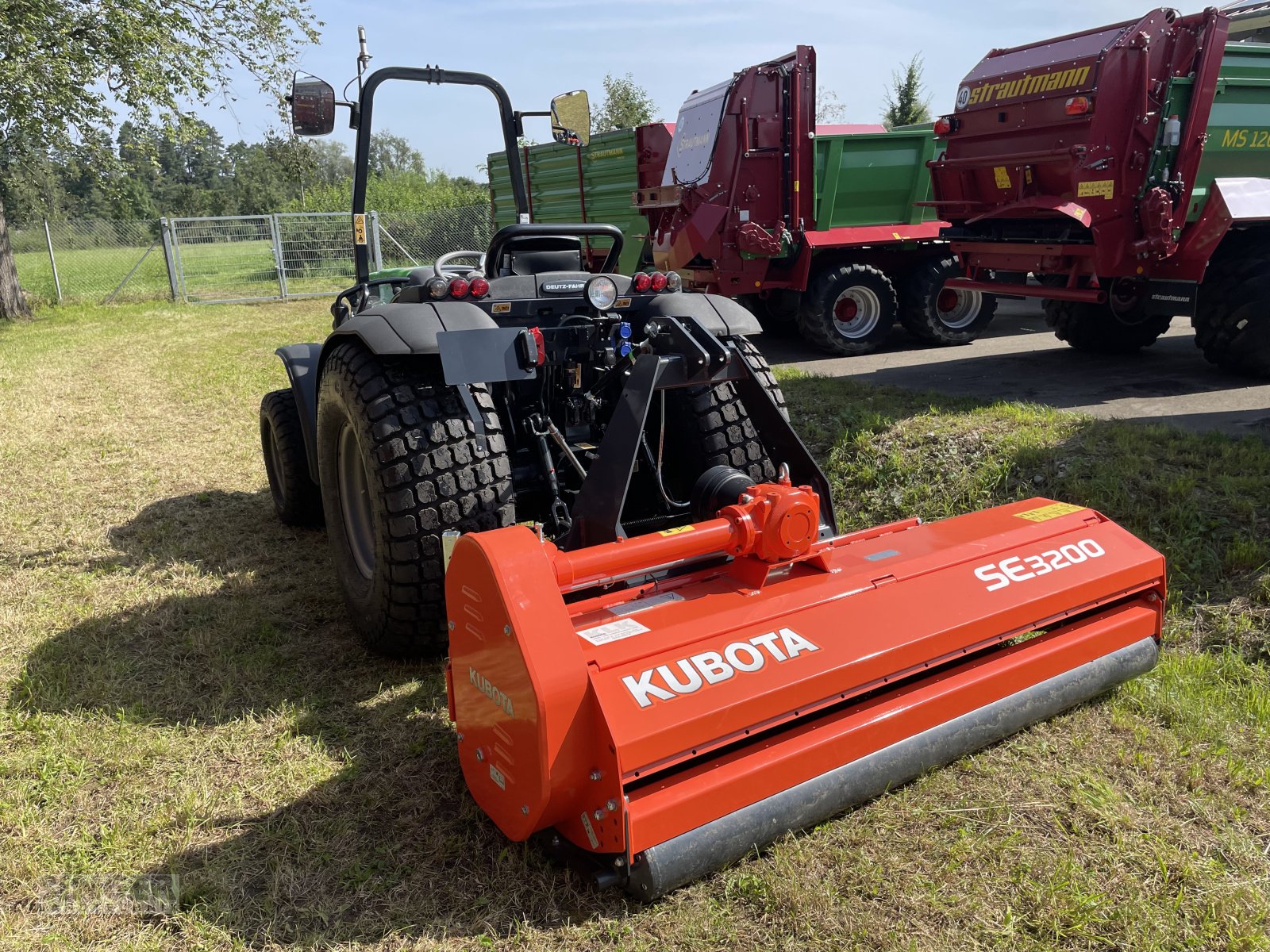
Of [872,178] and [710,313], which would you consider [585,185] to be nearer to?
[872,178]

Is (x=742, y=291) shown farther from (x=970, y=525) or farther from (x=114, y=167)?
(x=114, y=167)

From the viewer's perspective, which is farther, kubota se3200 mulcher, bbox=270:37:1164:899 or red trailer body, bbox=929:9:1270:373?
red trailer body, bbox=929:9:1270:373

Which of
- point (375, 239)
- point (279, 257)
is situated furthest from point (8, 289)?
point (375, 239)

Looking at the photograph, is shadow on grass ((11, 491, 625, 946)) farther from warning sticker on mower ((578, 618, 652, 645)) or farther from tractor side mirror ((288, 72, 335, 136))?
tractor side mirror ((288, 72, 335, 136))

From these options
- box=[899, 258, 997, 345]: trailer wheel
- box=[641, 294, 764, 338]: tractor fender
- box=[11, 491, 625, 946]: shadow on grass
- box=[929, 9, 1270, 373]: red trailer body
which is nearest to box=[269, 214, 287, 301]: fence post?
box=[899, 258, 997, 345]: trailer wheel

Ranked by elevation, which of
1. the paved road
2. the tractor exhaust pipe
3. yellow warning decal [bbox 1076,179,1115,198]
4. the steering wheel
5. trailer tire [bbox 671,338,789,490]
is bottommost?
the tractor exhaust pipe

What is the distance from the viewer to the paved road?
17.2ft

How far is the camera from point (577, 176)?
12.9 m

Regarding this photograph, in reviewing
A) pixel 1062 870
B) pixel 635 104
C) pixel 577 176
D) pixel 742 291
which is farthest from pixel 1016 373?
pixel 635 104

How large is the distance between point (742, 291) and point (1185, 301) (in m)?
3.52

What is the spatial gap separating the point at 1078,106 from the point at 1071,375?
1.84 m

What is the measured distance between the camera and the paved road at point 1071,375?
17.2 ft

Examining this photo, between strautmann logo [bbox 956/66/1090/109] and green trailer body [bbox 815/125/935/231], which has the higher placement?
strautmann logo [bbox 956/66/1090/109]

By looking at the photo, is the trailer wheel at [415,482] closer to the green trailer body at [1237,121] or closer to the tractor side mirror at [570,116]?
the tractor side mirror at [570,116]
